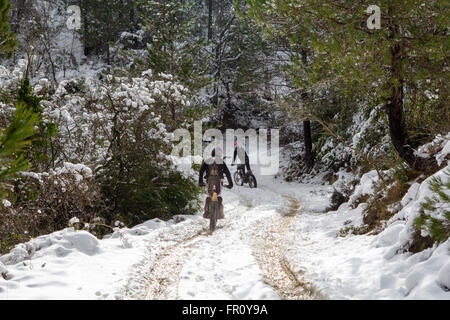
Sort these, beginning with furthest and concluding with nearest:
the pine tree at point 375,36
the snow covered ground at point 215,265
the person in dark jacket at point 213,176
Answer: the person in dark jacket at point 213,176 → the pine tree at point 375,36 → the snow covered ground at point 215,265

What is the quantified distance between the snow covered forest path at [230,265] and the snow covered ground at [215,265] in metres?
0.02

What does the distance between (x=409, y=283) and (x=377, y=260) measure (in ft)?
3.90

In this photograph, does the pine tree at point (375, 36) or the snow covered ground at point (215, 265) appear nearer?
the snow covered ground at point (215, 265)

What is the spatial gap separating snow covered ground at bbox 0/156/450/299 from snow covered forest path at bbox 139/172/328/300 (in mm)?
17

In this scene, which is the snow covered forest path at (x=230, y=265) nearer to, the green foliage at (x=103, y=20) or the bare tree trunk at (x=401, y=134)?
the bare tree trunk at (x=401, y=134)

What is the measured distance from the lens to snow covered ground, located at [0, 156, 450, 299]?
167 inches

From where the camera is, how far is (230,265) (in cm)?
586

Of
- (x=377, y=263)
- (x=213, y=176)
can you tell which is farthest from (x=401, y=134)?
(x=213, y=176)

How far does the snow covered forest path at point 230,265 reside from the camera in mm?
4629

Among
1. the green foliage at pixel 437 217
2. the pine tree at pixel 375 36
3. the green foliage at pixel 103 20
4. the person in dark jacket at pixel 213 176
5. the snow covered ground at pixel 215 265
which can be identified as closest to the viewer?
the green foliage at pixel 437 217

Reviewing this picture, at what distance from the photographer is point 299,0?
5.64 m

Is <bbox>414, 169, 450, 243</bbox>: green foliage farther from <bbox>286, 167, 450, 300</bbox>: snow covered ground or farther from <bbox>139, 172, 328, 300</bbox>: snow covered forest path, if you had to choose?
<bbox>139, 172, 328, 300</bbox>: snow covered forest path

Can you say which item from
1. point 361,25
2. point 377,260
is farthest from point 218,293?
point 361,25
